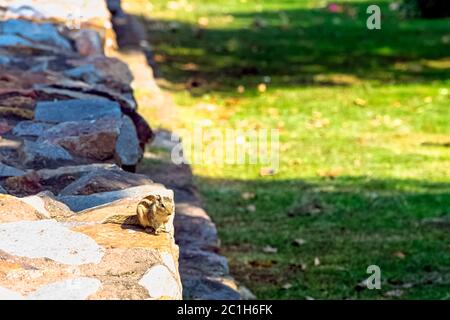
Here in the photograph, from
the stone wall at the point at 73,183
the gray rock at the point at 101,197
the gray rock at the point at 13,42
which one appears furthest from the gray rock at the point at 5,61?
the gray rock at the point at 101,197

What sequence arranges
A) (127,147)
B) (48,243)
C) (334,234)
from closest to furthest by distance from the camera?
(48,243) → (127,147) → (334,234)

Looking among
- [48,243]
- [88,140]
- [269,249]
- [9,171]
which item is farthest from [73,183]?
[269,249]

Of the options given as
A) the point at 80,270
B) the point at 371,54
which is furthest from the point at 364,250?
the point at 371,54

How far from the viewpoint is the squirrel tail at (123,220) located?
3.75m

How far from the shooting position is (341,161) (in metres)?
8.55

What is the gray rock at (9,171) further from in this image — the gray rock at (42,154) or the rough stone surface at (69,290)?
the rough stone surface at (69,290)

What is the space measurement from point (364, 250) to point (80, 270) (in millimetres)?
3327

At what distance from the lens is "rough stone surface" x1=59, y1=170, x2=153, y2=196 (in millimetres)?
4238

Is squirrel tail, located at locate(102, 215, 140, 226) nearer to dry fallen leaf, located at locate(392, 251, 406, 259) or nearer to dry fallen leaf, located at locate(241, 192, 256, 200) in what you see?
dry fallen leaf, located at locate(392, 251, 406, 259)

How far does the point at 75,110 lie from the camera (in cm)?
571

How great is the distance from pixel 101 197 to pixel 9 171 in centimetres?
52

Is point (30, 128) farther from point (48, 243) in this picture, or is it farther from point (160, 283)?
point (160, 283)

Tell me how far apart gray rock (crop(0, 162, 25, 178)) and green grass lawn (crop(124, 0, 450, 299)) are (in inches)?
66.6

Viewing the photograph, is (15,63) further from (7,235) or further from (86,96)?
(7,235)
